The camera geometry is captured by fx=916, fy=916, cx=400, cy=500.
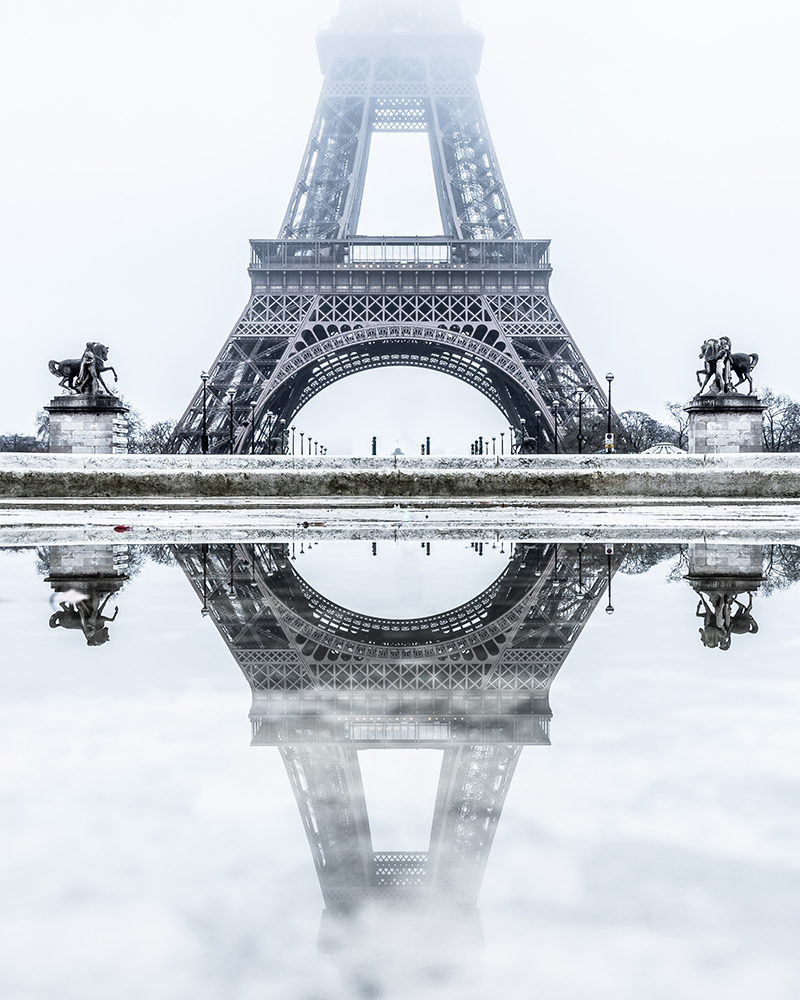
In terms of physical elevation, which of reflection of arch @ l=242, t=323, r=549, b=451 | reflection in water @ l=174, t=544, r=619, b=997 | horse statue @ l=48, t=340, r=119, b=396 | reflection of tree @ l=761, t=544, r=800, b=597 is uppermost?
reflection of arch @ l=242, t=323, r=549, b=451

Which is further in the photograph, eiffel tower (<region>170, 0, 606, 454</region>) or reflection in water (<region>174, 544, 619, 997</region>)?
eiffel tower (<region>170, 0, 606, 454</region>)

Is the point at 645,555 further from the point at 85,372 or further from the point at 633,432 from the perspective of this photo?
the point at 633,432

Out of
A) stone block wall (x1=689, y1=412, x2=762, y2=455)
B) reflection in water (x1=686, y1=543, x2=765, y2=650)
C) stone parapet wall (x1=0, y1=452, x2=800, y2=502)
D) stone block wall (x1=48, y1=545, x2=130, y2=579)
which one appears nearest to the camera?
reflection in water (x1=686, y1=543, x2=765, y2=650)

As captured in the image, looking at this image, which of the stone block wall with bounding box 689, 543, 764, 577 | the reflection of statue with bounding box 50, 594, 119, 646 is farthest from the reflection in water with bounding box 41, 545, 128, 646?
the stone block wall with bounding box 689, 543, 764, 577

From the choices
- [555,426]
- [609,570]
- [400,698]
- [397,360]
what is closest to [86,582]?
[609,570]

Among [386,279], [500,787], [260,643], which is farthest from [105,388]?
[500,787]

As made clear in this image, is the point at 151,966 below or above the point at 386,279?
below

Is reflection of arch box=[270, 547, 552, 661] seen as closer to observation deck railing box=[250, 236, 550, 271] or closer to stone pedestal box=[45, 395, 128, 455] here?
stone pedestal box=[45, 395, 128, 455]

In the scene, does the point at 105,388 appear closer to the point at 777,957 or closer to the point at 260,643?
the point at 260,643
